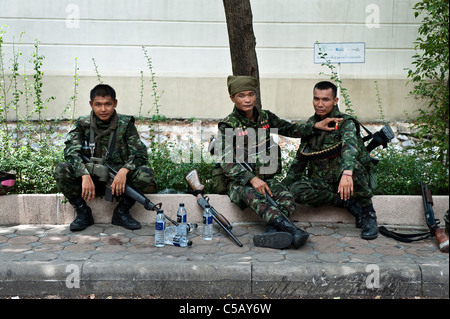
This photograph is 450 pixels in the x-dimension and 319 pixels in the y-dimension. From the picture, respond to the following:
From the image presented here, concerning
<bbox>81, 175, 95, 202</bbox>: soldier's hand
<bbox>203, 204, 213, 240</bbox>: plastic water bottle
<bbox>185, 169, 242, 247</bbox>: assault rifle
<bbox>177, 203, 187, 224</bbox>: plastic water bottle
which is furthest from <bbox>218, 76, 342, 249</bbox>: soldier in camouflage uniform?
<bbox>81, 175, 95, 202</bbox>: soldier's hand

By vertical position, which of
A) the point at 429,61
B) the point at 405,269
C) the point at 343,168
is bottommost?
the point at 405,269

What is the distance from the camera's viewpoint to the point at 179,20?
9453mm

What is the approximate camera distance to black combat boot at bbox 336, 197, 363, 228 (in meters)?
4.96

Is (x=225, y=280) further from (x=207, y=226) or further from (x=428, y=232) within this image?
(x=428, y=232)

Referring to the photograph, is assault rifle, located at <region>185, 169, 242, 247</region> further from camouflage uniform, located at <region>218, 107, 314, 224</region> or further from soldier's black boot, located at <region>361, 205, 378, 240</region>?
soldier's black boot, located at <region>361, 205, 378, 240</region>

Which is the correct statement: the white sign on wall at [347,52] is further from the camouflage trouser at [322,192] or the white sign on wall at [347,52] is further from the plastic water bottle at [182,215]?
the plastic water bottle at [182,215]

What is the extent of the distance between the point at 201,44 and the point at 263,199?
17.9 ft

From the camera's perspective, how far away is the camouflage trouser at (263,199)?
4.61 metres

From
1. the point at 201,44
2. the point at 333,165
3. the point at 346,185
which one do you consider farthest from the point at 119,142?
the point at 201,44

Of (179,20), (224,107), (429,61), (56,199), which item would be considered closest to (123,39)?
(179,20)

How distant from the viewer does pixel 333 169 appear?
16.6 feet

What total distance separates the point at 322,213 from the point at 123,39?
587 centimetres

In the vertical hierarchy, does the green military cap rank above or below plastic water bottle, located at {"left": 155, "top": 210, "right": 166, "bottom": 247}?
above
